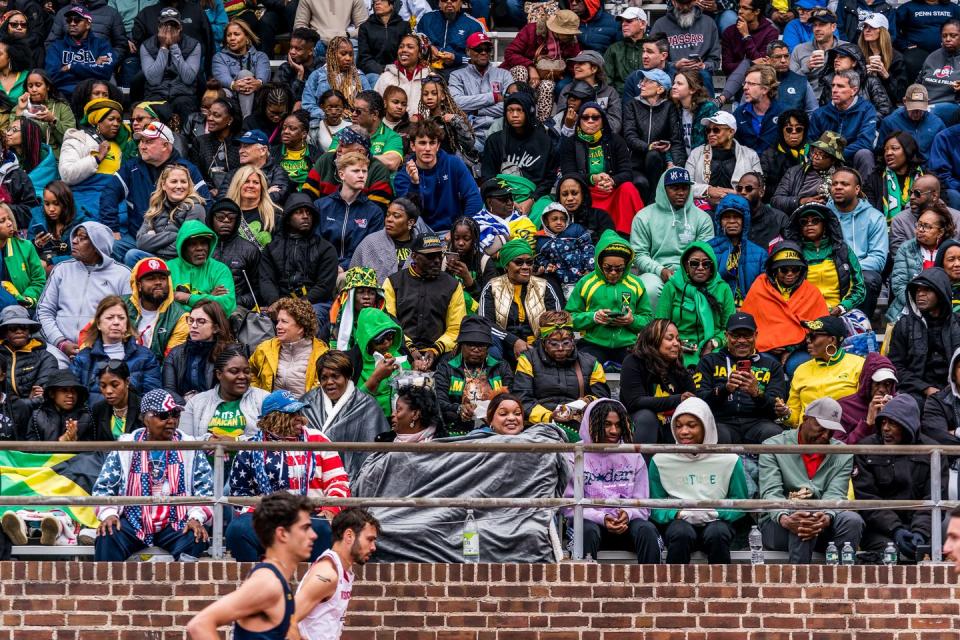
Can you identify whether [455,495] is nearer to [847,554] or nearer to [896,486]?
[847,554]

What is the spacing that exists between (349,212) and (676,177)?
2819 millimetres

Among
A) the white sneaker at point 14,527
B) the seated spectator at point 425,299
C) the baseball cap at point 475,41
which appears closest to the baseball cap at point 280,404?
the white sneaker at point 14,527

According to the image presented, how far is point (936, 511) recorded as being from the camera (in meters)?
12.0

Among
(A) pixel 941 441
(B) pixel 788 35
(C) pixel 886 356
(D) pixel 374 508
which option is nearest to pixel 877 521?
(A) pixel 941 441

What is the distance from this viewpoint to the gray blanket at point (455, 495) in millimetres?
12062

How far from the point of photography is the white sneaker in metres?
12.1

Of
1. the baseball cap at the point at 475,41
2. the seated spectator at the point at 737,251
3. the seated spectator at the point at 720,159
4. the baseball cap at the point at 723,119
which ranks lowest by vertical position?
the seated spectator at the point at 737,251

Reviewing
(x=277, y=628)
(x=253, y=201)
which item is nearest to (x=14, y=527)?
(x=277, y=628)

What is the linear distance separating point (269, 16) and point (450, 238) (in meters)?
5.03

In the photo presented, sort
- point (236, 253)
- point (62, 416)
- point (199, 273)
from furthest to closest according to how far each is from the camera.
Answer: point (236, 253)
point (199, 273)
point (62, 416)

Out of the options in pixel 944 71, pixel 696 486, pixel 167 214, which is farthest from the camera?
pixel 944 71

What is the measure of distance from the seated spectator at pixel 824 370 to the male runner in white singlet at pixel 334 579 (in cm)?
454

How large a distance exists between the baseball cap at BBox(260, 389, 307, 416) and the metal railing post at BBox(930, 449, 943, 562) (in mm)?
4148

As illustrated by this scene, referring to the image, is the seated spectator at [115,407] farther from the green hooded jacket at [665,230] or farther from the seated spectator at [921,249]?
the seated spectator at [921,249]
